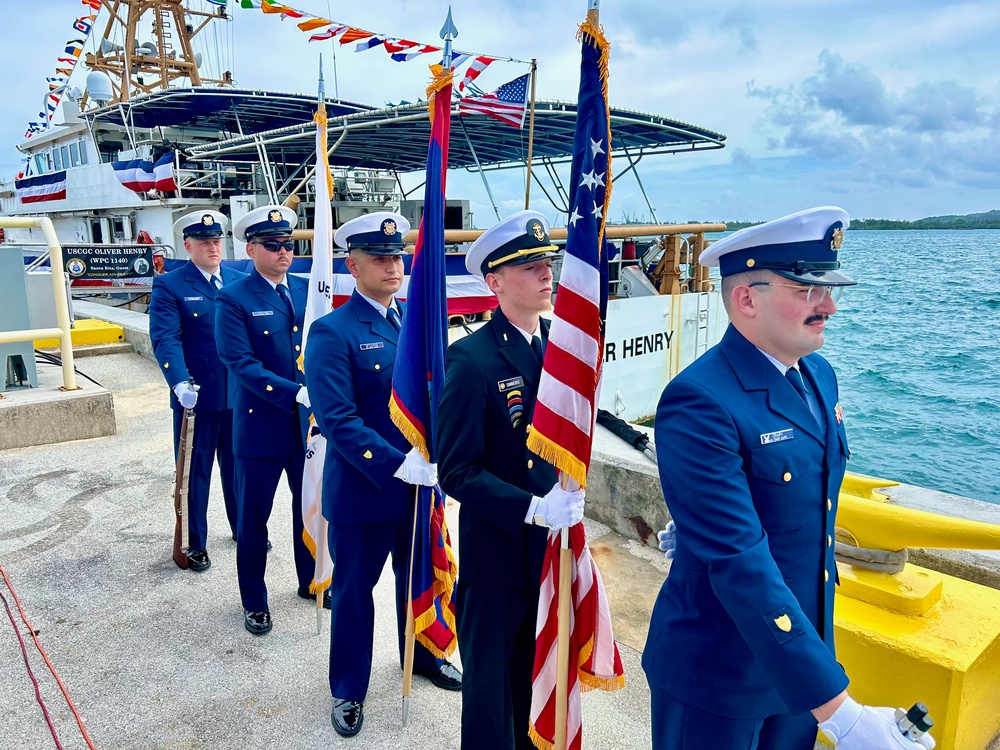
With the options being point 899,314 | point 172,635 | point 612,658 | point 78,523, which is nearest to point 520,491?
point 612,658

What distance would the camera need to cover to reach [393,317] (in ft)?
10.4

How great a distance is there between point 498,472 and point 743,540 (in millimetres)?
940

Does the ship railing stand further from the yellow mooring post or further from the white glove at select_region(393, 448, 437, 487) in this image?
the yellow mooring post

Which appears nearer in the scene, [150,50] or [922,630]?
[922,630]

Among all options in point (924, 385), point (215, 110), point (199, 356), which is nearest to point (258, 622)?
point (199, 356)

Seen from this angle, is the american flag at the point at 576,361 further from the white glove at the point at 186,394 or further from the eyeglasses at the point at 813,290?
the white glove at the point at 186,394

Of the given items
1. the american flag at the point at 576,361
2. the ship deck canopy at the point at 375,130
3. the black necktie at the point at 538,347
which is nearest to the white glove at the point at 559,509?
the american flag at the point at 576,361

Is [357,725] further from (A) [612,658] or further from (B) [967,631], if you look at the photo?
(B) [967,631]

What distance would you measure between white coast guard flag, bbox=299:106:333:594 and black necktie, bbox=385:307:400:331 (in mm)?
489

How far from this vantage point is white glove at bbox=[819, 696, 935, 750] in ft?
4.39

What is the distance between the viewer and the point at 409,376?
9.02 feet

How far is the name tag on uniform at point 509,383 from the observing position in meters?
2.22

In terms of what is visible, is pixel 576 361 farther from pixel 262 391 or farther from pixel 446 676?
pixel 262 391

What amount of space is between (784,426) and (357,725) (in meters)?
2.08
